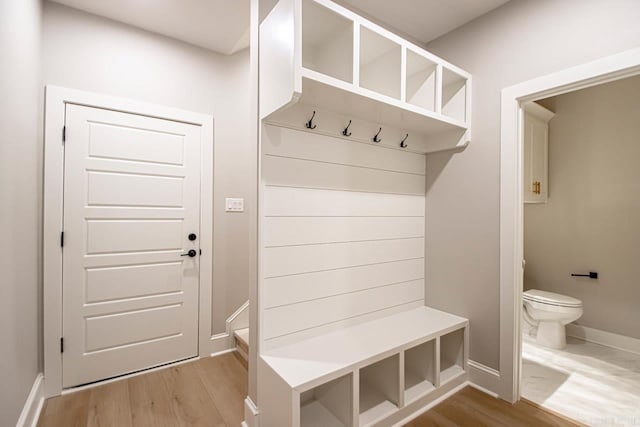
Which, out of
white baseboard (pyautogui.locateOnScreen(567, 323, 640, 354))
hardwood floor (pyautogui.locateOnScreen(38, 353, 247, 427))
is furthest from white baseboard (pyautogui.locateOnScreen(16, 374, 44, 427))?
white baseboard (pyautogui.locateOnScreen(567, 323, 640, 354))

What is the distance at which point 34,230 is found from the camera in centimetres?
183

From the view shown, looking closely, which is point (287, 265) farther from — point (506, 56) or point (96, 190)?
point (506, 56)

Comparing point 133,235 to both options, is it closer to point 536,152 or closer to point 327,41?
point 327,41

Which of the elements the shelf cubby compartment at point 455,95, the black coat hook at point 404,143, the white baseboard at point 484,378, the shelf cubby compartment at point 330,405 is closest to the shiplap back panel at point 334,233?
the black coat hook at point 404,143

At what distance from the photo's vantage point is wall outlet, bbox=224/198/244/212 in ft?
8.69

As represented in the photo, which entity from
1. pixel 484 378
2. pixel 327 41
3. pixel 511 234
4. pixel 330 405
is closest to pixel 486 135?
pixel 511 234

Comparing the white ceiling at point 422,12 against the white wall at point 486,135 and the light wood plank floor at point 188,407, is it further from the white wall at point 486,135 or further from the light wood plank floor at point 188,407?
the light wood plank floor at point 188,407

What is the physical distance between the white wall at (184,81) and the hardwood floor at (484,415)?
5.34 feet

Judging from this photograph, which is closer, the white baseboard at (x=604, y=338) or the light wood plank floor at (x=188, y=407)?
the light wood plank floor at (x=188, y=407)

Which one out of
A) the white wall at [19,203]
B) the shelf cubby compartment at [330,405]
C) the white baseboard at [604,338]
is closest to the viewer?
the white wall at [19,203]

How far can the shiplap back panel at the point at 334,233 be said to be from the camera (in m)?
1.62

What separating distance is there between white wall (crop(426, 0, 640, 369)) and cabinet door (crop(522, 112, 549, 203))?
1249 mm

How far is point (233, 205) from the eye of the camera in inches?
105

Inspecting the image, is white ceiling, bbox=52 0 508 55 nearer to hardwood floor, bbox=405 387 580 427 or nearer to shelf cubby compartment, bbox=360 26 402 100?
shelf cubby compartment, bbox=360 26 402 100
